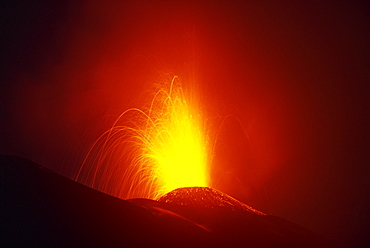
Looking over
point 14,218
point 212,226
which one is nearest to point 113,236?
point 14,218

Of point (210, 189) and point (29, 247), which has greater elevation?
point (210, 189)

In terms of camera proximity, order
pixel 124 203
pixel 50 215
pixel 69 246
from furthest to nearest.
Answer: pixel 124 203 < pixel 50 215 < pixel 69 246

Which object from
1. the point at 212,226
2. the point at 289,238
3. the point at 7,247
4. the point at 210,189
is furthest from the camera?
the point at 210,189

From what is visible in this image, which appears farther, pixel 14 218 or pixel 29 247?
pixel 14 218

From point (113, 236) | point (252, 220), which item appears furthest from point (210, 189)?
point (113, 236)

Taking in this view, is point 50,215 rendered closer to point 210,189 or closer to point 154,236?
point 154,236

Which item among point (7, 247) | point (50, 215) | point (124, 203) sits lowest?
point (7, 247)
